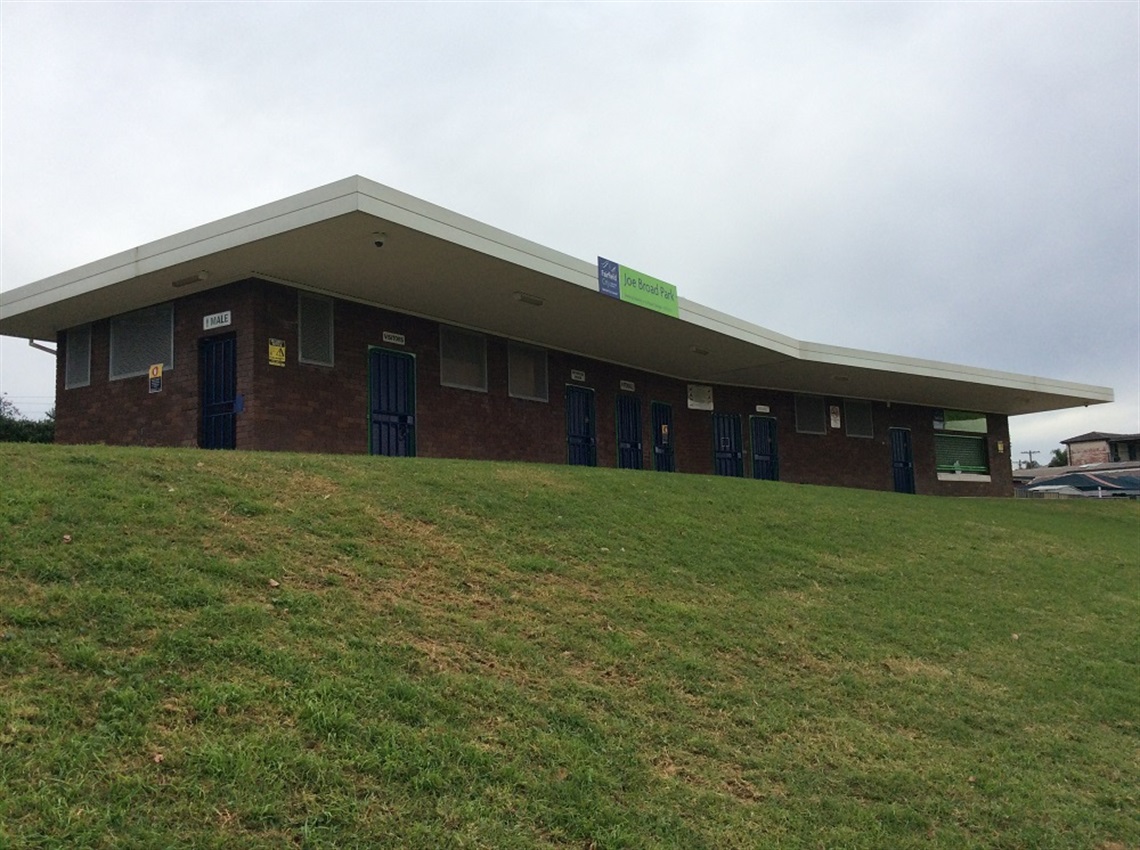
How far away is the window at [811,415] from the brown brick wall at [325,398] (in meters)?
6.47

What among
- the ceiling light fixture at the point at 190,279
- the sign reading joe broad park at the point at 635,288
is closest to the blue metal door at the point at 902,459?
the sign reading joe broad park at the point at 635,288

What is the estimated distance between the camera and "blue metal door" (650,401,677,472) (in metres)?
22.9

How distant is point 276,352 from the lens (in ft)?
45.0

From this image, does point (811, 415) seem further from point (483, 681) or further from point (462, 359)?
point (483, 681)

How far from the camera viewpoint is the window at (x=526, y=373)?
60.0 ft

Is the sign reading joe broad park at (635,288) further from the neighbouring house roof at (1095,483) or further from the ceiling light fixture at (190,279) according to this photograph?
the neighbouring house roof at (1095,483)

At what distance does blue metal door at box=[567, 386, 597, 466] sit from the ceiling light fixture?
8.66 m

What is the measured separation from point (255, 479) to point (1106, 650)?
26.8 feet

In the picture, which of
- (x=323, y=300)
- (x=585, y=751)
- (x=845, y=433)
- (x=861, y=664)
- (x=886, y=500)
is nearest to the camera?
(x=585, y=751)

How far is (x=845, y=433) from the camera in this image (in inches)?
1114

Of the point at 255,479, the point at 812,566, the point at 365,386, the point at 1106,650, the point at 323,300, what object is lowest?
the point at 1106,650

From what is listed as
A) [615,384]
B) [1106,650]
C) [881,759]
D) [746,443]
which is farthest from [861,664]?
[746,443]

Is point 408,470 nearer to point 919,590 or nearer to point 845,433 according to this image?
point 919,590

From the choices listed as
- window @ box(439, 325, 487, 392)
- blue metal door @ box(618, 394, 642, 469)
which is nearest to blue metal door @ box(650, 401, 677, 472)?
blue metal door @ box(618, 394, 642, 469)
